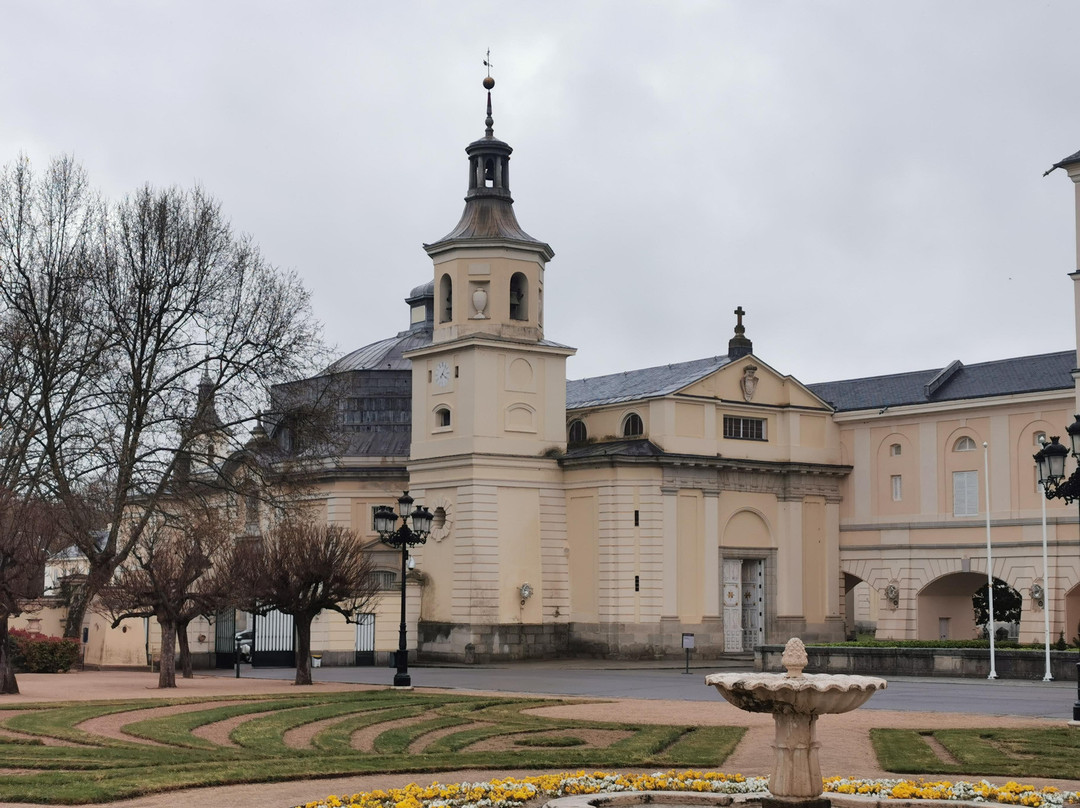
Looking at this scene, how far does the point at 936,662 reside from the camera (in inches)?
1510

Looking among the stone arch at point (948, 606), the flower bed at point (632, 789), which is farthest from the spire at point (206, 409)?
the flower bed at point (632, 789)

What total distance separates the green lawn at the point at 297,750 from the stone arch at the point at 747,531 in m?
26.3

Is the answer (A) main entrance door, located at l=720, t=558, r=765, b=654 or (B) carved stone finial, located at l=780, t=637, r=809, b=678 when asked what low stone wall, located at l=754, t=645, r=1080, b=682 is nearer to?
(A) main entrance door, located at l=720, t=558, r=765, b=654

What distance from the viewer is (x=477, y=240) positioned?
52.5m

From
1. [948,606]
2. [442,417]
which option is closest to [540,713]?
[442,417]

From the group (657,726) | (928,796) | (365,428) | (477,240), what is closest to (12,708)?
(657,726)

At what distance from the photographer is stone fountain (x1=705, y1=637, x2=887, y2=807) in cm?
1429

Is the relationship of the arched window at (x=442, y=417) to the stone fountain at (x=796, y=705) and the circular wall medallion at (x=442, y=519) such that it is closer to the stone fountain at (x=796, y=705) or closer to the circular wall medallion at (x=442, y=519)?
the circular wall medallion at (x=442, y=519)

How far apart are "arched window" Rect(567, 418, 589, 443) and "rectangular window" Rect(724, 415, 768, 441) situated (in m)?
5.25

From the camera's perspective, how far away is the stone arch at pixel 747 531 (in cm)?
5459

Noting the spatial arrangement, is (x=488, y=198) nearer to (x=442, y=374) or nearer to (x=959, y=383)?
(x=442, y=374)

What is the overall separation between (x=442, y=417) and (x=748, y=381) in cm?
1169

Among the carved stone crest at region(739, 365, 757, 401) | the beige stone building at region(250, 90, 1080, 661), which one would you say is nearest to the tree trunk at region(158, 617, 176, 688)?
the beige stone building at region(250, 90, 1080, 661)

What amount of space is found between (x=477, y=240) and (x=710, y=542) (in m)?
13.6
